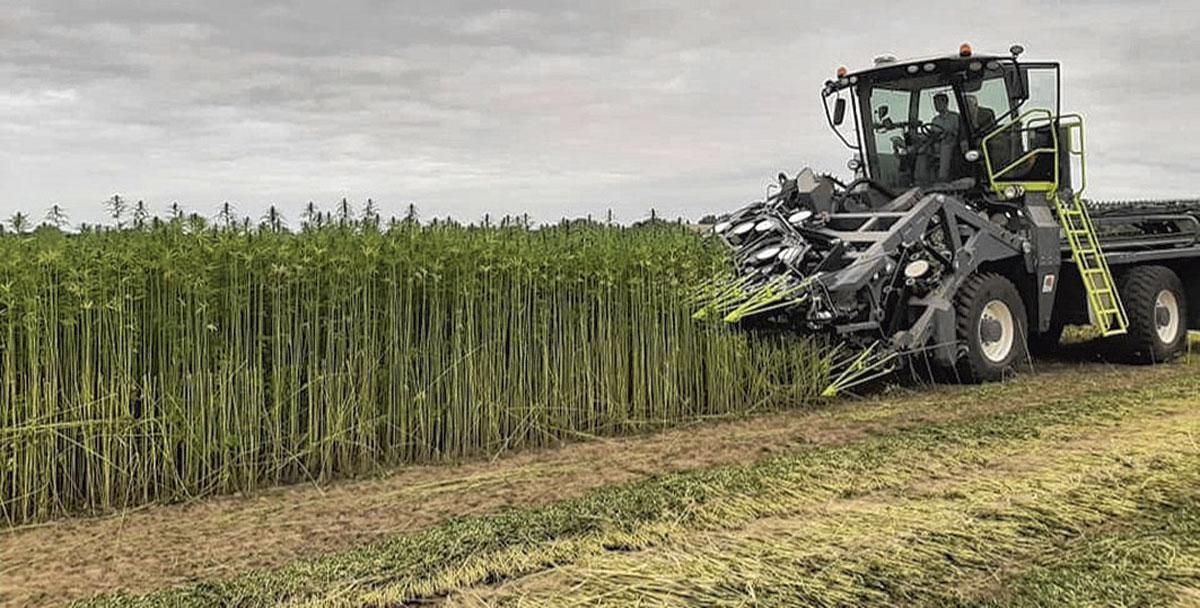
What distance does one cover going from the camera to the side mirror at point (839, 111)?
35.1ft

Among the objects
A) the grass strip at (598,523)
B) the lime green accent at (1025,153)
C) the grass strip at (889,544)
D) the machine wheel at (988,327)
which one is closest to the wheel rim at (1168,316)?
the lime green accent at (1025,153)

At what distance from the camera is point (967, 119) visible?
9969 mm

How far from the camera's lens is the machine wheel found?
8.76 metres

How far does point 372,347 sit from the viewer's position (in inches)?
228

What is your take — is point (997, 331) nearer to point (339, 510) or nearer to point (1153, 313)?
point (1153, 313)

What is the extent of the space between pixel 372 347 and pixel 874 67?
21.3 ft

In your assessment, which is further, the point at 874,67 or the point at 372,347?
the point at 874,67

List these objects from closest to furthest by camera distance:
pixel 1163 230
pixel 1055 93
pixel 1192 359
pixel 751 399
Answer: pixel 751 399 → pixel 1055 93 → pixel 1192 359 → pixel 1163 230

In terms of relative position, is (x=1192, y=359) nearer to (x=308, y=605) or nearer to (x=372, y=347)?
(x=372, y=347)

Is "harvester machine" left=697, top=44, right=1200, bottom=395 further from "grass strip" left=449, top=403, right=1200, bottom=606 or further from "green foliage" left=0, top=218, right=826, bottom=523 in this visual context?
"grass strip" left=449, top=403, right=1200, bottom=606

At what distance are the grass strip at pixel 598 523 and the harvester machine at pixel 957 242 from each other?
1.94m

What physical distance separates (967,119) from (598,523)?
23.2 feet

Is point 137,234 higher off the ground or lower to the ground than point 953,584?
higher

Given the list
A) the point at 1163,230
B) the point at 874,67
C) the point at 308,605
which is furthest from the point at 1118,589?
→ the point at 1163,230
